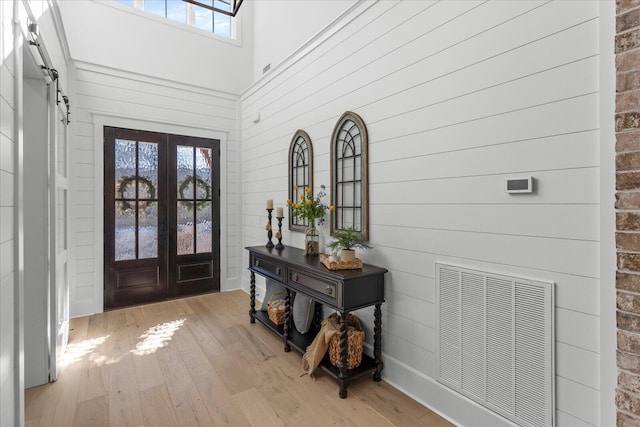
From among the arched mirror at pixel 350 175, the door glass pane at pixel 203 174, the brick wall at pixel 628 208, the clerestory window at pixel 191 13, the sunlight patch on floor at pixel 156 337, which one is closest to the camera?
the brick wall at pixel 628 208

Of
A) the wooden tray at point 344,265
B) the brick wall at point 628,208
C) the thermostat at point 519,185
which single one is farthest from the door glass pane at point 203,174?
the brick wall at point 628,208

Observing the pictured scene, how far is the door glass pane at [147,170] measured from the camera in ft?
13.3

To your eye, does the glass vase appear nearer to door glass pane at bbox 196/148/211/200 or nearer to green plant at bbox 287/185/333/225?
green plant at bbox 287/185/333/225

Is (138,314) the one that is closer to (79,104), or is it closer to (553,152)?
(79,104)

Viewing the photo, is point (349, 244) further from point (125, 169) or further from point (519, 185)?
point (125, 169)

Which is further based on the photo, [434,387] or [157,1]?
[157,1]

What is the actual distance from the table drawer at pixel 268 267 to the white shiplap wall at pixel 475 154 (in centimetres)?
80

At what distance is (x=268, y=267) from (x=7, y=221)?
6.55 feet

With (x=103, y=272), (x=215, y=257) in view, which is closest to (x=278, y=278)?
(x=215, y=257)

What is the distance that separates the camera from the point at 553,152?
1544mm

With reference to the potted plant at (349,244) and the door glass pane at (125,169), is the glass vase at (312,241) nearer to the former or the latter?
the potted plant at (349,244)

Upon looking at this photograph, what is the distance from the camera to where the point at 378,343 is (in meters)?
2.39

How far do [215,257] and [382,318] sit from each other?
2.88m

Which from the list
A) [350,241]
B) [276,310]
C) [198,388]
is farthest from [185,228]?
[350,241]
